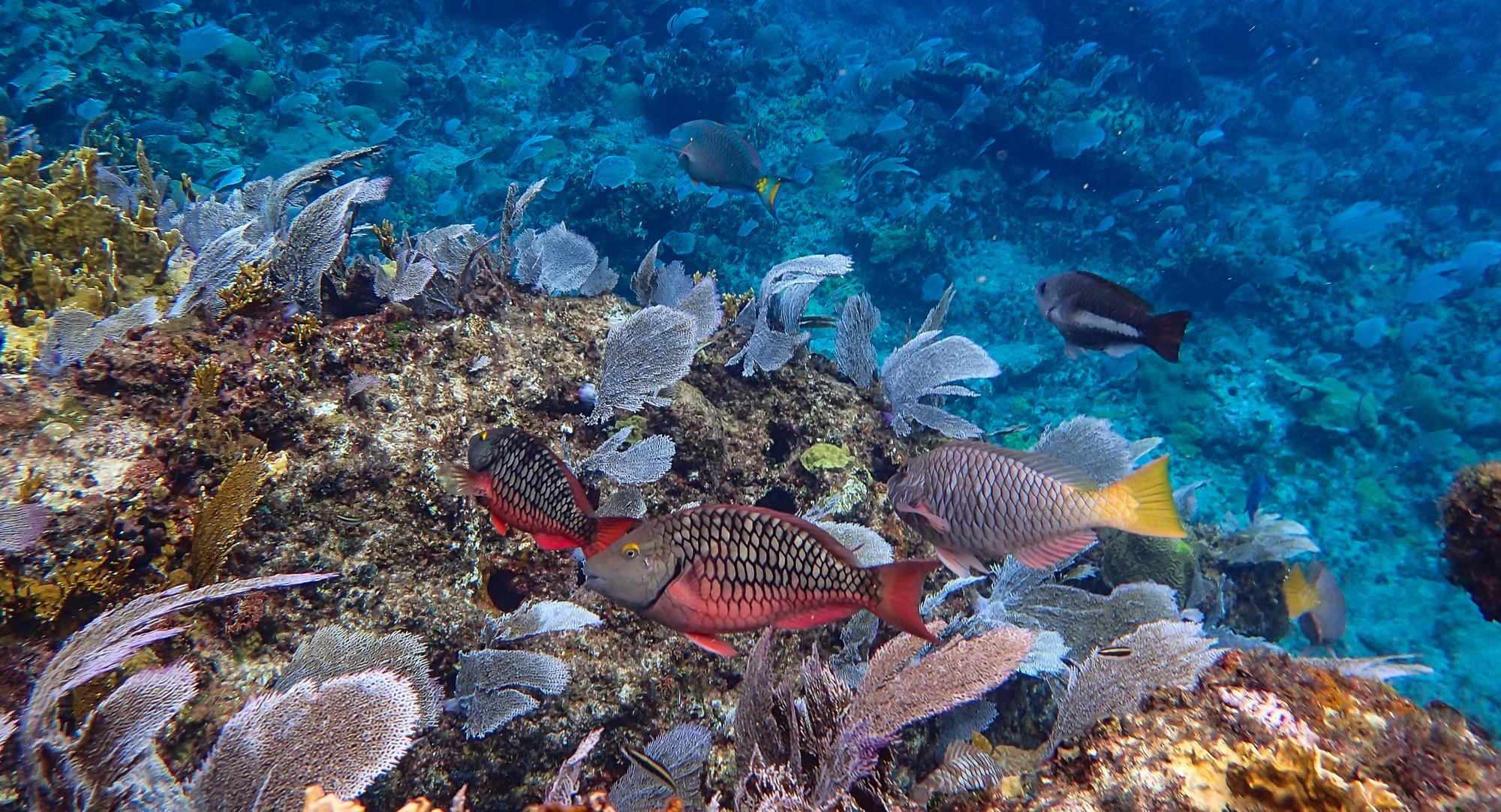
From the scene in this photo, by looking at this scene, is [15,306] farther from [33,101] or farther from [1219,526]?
[33,101]

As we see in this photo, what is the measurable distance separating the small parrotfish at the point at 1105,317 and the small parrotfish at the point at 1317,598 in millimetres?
4197

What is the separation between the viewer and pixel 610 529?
199 centimetres

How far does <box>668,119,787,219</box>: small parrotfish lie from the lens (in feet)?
22.1

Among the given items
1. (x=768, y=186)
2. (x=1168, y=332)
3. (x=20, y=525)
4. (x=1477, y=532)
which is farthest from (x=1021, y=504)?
(x=768, y=186)

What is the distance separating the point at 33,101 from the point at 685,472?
15897 millimetres

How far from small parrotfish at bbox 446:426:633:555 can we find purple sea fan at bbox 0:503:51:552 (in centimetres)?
122

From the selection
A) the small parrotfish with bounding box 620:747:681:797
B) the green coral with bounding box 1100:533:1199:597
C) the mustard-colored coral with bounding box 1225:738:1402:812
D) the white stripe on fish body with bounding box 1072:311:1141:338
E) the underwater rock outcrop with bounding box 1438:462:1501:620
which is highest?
the white stripe on fish body with bounding box 1072:311:1141:338

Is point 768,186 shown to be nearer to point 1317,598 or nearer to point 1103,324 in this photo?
point 1103,324

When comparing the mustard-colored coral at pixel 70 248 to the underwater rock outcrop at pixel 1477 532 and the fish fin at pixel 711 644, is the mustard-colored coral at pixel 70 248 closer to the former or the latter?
the fish fin at pixel 711 644

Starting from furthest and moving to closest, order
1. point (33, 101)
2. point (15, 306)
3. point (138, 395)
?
1. point (33, 101)
2. point (15, 306)
3. point (138, 395)

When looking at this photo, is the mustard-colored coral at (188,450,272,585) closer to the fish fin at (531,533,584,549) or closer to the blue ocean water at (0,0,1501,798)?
the fish fin at (531,533,584,549)

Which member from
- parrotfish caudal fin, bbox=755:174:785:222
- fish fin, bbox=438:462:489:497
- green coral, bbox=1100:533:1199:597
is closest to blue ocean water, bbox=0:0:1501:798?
parrotfish caudal fin, bbox=755:174:785:222

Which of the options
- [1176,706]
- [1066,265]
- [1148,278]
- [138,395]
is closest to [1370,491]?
[1148,278]

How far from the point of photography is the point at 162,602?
1.81 metres
